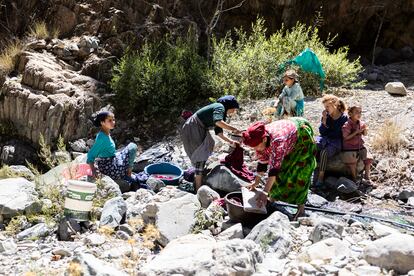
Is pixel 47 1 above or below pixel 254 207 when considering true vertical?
above

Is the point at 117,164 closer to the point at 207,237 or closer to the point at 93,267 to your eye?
the point at 207,237

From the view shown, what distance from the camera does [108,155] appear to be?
18.8 feet

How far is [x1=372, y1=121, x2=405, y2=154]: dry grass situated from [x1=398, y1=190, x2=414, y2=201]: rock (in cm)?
81

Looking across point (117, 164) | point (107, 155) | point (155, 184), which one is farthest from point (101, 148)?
point (155, 184)


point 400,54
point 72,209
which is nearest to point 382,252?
point 72,209

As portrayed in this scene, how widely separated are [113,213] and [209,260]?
1683mm

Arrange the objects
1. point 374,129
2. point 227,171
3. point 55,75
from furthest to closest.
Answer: point 55,75 < point 374,129 < point 227,171

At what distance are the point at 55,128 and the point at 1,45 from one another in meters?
2.94

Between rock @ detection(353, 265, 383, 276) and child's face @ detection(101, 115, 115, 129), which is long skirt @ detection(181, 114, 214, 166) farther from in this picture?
rock @ detection(353, 265, 383, 276)

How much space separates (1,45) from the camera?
32.4 feet

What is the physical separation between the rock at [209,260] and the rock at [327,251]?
1.12 ft

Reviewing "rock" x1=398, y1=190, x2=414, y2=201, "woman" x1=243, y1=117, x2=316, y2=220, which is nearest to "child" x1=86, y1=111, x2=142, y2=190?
"woman" x1=243, y1=117, x2=316, y2=220

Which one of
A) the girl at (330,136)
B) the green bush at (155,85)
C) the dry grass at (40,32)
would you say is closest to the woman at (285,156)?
the girl at (330,136)

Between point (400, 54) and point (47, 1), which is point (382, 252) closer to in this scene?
point (47, 1)
